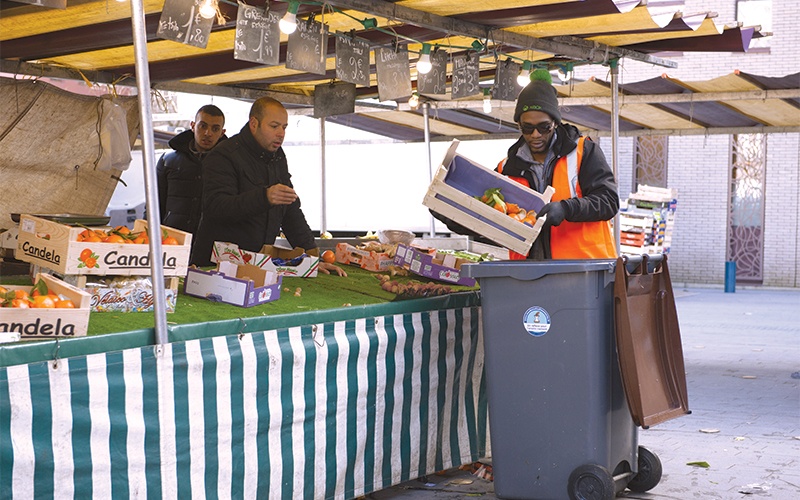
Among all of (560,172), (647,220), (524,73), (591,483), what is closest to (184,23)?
(560,172)

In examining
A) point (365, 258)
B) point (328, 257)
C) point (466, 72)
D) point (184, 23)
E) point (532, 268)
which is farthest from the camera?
point (466, 72)

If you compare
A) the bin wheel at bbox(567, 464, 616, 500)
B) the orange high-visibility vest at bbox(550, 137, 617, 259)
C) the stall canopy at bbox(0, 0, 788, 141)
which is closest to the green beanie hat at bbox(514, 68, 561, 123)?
the orange high-visibility vest at bbox(550, 137, 617, 259)

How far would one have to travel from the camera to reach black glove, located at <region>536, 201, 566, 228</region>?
4.96 m

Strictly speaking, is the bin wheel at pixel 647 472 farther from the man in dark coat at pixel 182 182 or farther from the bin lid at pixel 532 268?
the man in dark coat at pixel 182 182

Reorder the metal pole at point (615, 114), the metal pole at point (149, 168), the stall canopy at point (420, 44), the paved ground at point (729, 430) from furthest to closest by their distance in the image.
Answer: the metal pole at point (615, 114) < the stall canopy at point (420, 44) < the paved ground at point (729, 430) < the metal pole at point (149, 168)

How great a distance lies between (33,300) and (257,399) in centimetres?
108

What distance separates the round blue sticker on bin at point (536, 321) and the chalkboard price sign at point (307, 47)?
2543 mm

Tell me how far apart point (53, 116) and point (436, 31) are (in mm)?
2920

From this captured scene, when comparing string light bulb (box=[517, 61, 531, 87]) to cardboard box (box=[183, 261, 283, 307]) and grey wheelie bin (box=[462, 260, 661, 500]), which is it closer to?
grey wheelie bin (box=[462, 260, 661, 500])

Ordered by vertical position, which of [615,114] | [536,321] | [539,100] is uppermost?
[615,114]

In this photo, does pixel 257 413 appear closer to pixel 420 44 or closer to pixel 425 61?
pixel 425 61

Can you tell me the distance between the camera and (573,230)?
17.6ft

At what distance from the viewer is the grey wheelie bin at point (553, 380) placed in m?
4.66

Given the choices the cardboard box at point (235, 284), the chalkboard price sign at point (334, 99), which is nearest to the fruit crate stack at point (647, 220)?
the chalkboard price sign at point (334, 99)
